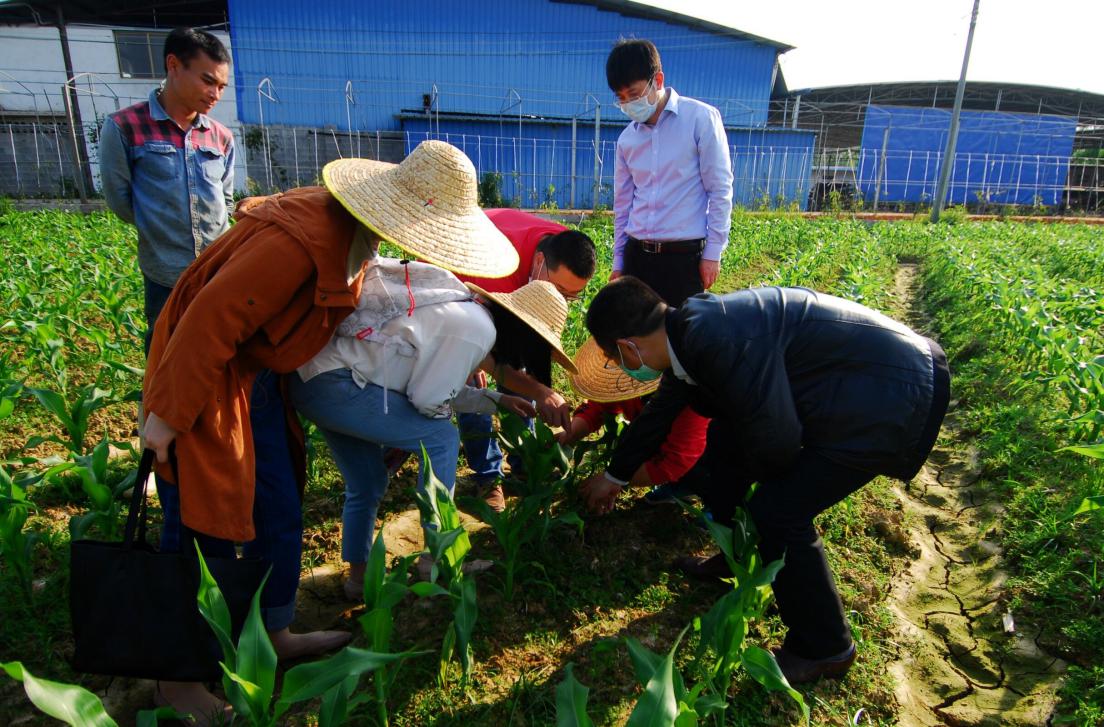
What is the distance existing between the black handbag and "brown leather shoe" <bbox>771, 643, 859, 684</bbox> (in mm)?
1608

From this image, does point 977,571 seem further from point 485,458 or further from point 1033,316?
point 1033,316

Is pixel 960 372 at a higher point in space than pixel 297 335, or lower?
lower

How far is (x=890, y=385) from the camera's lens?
1.86 metres

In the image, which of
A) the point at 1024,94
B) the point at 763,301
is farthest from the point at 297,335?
the point at 1024,94

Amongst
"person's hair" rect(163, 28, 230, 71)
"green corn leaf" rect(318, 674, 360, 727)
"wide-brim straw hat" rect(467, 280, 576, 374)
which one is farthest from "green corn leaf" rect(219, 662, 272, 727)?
"person's hair" rect(163, 28, 230, 71)

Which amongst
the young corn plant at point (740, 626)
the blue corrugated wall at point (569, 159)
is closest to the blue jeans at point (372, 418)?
the young corn plant at point (740, 626)

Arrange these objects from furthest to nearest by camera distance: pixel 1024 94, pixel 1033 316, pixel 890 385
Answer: pixel 1024 94 → pixel 1033 316 → pixel 890 385

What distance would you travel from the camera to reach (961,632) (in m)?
2.43

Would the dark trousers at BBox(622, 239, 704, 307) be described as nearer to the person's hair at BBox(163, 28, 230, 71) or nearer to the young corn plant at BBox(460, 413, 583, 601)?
the young corn plant at BBox(460, 413, 583, 601)

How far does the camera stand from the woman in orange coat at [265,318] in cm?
158

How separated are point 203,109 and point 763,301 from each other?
2.51 metres

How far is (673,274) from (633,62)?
1.07m

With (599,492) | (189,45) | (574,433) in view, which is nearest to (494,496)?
(574,433)

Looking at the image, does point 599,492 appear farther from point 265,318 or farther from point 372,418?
point 265,318
